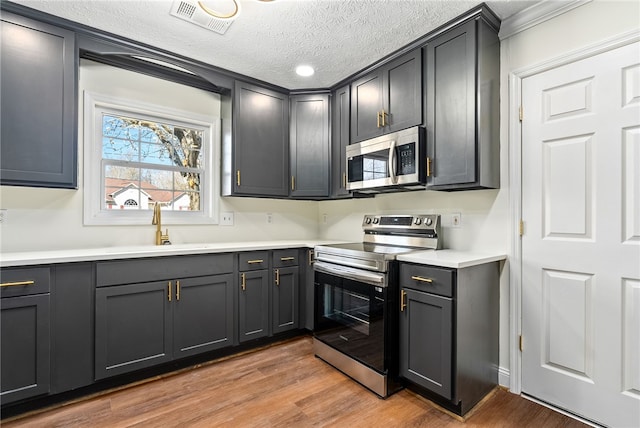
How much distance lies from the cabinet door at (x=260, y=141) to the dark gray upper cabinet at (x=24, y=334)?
155cm

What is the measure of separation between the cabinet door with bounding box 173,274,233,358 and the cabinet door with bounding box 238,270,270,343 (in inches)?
4.1

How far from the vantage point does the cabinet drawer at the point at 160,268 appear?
2.09m

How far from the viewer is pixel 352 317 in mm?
2359

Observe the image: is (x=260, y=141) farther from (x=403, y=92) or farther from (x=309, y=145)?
(x=403, y=92)

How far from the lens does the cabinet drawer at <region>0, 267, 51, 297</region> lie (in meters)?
1.76

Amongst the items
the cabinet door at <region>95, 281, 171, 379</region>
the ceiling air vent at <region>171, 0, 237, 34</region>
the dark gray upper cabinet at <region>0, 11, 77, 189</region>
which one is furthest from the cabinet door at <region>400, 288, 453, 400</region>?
the dark gray upper cabinet at <region>0, 11, 77, 189</region>

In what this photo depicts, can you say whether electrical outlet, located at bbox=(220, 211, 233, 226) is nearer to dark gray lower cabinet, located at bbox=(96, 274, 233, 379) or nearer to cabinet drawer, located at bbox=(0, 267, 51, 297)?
dark gray lower cabinet, located at bbox=(96, 274, 233, 379)

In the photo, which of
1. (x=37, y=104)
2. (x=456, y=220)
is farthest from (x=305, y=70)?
(x=37, y=104)

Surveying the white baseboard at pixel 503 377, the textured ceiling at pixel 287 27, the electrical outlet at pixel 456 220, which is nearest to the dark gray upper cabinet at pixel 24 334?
the textured ceiling at pixel 287 27

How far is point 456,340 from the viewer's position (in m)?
1.81

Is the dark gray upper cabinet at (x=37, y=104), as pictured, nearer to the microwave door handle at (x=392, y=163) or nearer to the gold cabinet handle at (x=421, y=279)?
the microwave door handle at (x=392, y=163)

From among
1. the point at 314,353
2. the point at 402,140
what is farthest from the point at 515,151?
the point at 314,353

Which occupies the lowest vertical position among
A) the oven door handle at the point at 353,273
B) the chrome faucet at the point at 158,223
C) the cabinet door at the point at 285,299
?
the cabinet door at the point at 285,299

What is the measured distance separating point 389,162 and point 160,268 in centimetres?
187
